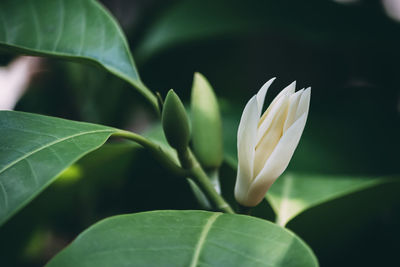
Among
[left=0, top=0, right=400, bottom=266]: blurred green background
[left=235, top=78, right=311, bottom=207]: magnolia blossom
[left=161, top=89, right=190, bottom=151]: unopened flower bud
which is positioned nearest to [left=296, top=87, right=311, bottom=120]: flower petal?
[left=235, top=78, right=311, bottom=207]: magnolia blossom

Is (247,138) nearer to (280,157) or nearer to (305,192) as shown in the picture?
(280,157)

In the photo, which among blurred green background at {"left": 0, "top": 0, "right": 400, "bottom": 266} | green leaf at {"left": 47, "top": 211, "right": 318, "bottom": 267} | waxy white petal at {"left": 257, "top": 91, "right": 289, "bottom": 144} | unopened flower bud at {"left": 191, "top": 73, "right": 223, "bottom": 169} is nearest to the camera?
green leaf at {"left": 47, "top": 211, "right": 318, "bottom": 267}

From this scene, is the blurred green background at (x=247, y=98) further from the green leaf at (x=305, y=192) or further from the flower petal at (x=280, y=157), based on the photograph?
the flower petal at (x=280, y=157)

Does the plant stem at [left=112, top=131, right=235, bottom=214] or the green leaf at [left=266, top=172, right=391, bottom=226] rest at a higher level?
→ the plant stem at [left=112, top=131, right=235, bottom=214]

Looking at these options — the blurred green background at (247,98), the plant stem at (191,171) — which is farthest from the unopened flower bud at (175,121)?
the blurred green background at (247,98)

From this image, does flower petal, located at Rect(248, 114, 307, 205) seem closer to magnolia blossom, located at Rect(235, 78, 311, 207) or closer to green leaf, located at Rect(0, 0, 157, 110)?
magnolia blossom, located at Rect(235, 78, 311, 207)

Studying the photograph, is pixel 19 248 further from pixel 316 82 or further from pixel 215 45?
pixel 316 82
